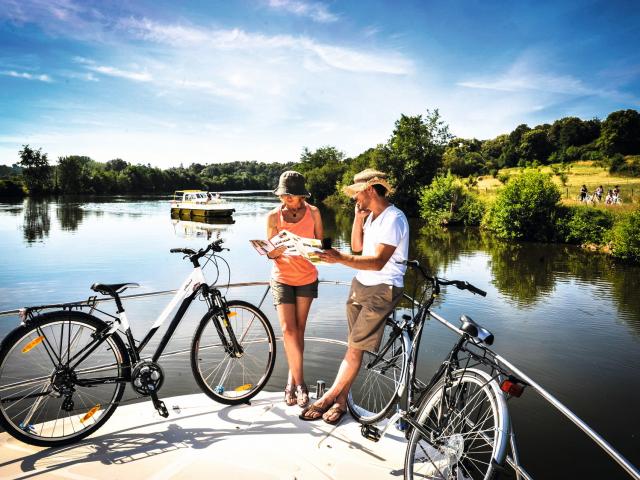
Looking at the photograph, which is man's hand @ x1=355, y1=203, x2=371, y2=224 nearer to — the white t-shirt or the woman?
the white t-shirt

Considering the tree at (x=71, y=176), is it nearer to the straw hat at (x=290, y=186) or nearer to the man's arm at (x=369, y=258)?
the straw hat at (x=290, y=186)

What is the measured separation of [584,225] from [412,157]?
2618cm

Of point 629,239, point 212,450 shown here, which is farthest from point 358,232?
point 629,239

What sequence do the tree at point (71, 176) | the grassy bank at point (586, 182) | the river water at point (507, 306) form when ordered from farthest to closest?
the tree at point (71, 176) < the grassy bank at point (586, 182) < the river water at point (507, 306)

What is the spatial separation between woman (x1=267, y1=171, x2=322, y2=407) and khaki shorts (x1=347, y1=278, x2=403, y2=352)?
22.3 inches

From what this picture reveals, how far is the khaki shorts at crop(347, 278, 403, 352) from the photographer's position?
2.74 m

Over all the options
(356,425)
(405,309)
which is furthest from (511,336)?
(356,425)

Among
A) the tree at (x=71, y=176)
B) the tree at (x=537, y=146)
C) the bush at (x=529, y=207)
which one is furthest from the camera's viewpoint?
the tree at (x=71, y=176)

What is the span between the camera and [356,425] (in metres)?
2.97

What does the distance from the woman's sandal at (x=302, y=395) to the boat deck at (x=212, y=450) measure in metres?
0.08

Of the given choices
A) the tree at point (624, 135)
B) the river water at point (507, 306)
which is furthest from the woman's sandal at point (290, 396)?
the tree at point (624, 135)

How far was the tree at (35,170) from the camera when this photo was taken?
82875 millimetres

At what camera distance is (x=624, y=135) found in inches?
2372

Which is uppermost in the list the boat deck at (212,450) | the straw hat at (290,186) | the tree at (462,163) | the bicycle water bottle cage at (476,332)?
the tree at (462,163)
